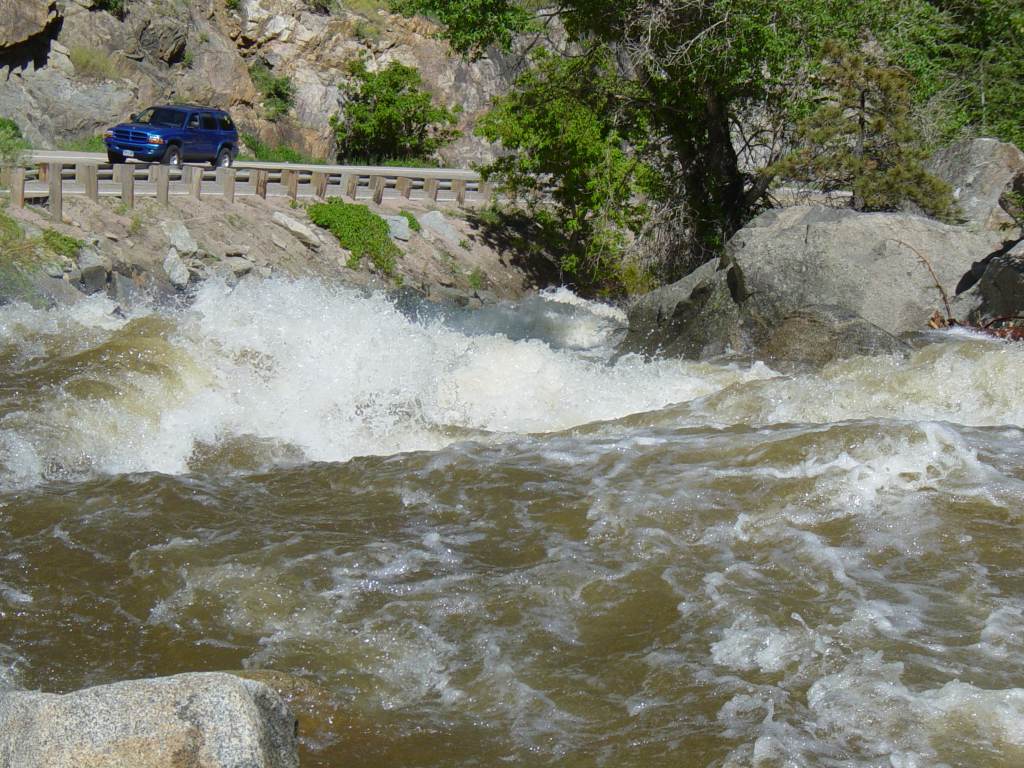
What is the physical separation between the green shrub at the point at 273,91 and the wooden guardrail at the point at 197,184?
7.94 metres

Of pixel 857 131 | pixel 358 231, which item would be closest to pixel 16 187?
pixel 358 231

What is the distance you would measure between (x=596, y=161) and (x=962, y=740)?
19.2 meters

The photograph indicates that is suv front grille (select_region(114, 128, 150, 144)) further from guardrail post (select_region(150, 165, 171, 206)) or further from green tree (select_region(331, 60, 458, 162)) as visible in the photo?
green tree (select_region(331, 60, 458, 162))

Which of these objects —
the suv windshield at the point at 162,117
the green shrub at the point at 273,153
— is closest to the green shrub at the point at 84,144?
the suv windshield at the point at 162,117

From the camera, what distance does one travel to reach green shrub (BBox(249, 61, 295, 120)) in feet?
119

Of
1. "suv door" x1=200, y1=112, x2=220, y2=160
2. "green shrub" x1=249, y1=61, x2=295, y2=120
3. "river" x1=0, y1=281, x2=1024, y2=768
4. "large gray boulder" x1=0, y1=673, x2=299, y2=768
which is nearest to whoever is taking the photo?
"large gray boulder" x1=0, y1=673, x2=299, y2=768

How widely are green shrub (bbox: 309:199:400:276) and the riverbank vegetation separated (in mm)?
3449

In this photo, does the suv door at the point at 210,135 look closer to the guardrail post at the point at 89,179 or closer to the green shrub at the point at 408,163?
the guardrail post at the point at 89,179

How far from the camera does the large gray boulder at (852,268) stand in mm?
14523

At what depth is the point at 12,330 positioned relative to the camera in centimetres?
1271

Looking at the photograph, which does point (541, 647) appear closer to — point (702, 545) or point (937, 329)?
point (702, 545)

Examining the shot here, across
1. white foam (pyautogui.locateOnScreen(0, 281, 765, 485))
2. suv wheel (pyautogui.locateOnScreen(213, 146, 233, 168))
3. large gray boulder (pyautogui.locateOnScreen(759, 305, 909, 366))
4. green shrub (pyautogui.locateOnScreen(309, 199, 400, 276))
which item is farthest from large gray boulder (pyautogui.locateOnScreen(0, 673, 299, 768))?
Result: suv wheel (pyautogui.locateOnScreen(213, 146, 233, 168))

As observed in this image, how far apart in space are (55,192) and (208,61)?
17.8m

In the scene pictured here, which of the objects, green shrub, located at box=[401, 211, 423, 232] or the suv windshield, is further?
the suv windshield
